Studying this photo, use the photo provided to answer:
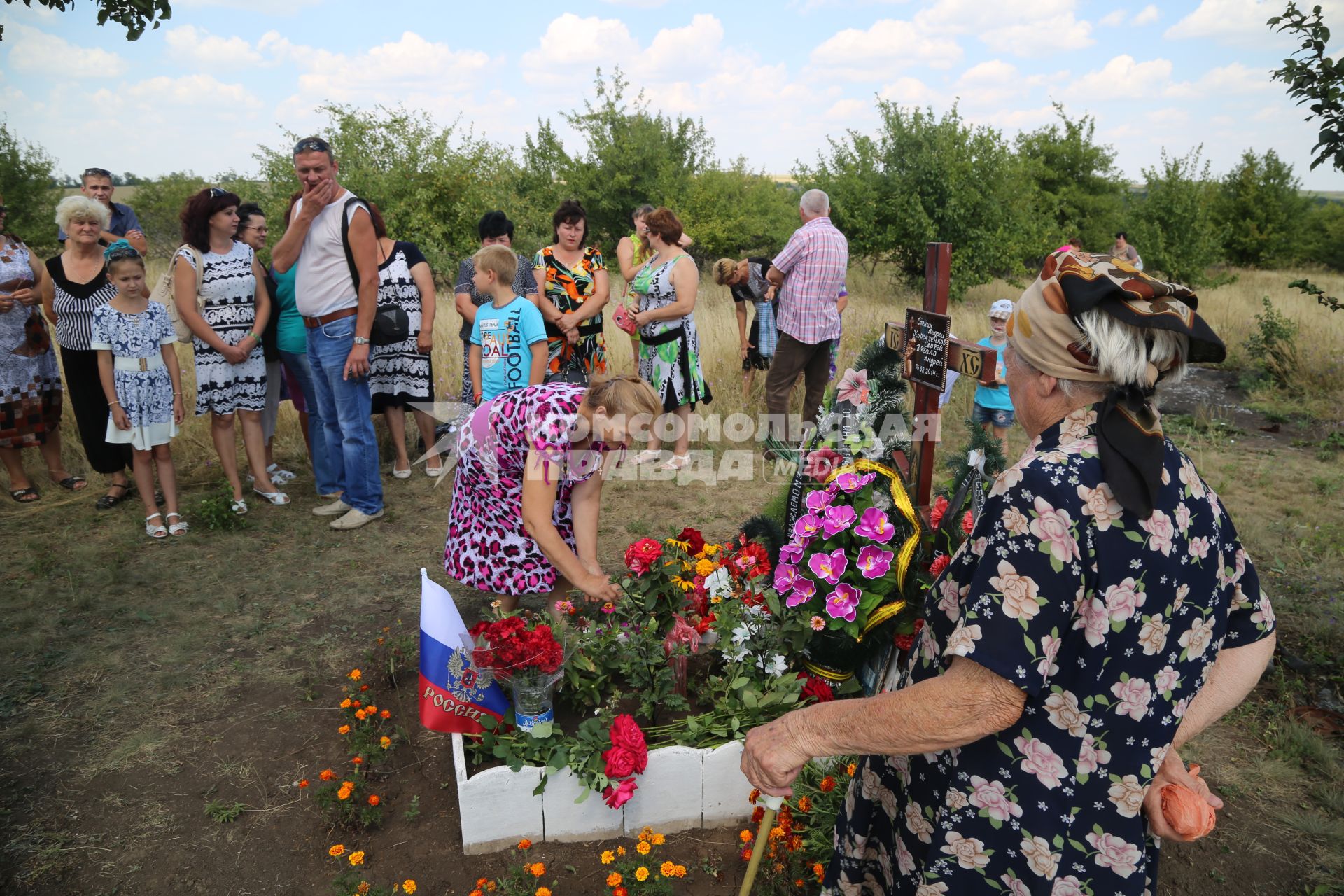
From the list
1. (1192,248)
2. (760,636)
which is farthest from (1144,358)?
(1192,248)

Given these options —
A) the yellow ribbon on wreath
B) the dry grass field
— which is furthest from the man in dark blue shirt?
the yellow ribbon on wreath

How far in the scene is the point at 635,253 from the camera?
284 inches

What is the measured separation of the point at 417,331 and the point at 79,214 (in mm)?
2176

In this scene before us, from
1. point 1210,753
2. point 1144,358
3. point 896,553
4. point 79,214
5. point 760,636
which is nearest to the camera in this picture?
point 1144,358

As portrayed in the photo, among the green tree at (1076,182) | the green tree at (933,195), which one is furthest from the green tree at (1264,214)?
the green tree at (933,195)

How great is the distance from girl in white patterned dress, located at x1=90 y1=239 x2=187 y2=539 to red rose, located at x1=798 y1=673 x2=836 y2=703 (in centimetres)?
436

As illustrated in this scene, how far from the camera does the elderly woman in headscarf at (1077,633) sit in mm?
1352

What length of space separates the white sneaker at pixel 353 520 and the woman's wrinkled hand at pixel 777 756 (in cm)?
439

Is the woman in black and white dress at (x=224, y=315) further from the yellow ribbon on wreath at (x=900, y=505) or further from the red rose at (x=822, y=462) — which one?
the yellow ribbon on wreath at (x=900, y=505)

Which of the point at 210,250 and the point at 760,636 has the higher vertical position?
the point at 210,250

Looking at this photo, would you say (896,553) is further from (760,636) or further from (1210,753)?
(1210,753)

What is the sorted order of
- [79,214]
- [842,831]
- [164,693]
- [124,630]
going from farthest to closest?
[79,214] < [124,630] < [164,693] < [842,831]

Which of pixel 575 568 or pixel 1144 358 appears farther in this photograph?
pixel 575 568

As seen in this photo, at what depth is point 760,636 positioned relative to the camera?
3043 mm
